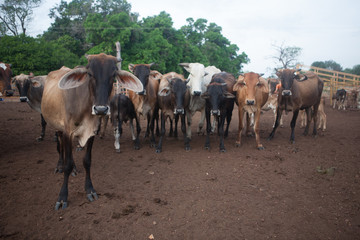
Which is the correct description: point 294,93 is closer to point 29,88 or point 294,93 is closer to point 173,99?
point 173,99

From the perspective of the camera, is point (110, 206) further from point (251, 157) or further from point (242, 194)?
point (251, 157)

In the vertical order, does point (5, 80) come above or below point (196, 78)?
→ below

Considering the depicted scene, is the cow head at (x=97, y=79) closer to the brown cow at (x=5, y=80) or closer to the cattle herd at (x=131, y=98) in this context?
the cattle herd at (x=131, y=98)

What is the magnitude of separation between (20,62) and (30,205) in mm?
21758

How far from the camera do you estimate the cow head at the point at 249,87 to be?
23.2 ft

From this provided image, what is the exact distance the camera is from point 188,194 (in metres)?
4.46

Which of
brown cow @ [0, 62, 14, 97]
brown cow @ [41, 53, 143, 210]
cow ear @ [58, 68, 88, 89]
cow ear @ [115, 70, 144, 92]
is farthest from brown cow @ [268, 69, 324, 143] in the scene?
brown cow @ [0, 62, 14, 97]

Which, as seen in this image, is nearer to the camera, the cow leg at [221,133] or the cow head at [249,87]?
the cow head at [249,87]

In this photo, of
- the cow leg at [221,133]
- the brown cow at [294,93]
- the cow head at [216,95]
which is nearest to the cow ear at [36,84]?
the cow head at [216,95]

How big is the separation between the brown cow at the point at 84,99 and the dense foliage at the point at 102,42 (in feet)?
64.5

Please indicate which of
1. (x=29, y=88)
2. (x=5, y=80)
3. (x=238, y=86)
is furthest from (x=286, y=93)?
(x=5, y=80)

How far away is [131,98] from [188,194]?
4.42 m

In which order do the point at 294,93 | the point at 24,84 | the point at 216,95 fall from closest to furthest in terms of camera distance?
1. the point at 216,95
2. the point at 24,84
3. the point at 294,93

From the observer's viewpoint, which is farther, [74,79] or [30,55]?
[30,55]
